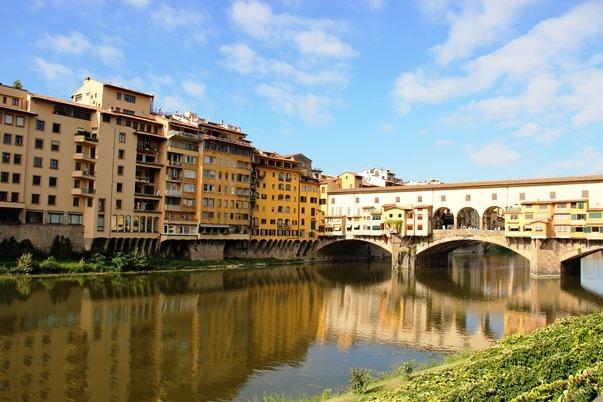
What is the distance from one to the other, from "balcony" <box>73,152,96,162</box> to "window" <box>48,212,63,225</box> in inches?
223

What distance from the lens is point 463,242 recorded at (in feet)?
210

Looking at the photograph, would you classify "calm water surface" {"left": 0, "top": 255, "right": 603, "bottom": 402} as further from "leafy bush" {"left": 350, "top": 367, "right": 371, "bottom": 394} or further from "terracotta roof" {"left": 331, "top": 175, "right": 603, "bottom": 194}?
"terracotta roof" {"left": 331, "top": 175, "right": 603, "bottom": 194}

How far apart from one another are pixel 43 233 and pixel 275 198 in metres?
30.7

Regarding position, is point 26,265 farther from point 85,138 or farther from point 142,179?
point 142,179

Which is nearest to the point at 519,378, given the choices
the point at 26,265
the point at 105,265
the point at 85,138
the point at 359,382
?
the point at 359,382

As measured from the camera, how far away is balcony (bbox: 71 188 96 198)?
51375 millimetres

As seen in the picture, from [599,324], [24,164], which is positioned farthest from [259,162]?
[599,324]

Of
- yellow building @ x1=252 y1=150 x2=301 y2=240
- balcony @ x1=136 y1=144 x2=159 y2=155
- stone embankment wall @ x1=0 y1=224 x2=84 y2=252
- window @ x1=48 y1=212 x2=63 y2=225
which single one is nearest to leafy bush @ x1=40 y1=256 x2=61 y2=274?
stone embankment wall @ x1=0 y1=224 x2=84 y2=252

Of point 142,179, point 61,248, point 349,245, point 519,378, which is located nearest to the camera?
point 519,378

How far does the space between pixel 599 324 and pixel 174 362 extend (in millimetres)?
15959

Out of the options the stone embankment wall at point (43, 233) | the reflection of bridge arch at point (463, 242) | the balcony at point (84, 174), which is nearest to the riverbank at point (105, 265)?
the stone embankment wall at point (43, 233)

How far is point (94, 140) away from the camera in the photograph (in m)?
52.3

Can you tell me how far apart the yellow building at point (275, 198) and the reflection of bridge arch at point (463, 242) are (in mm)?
18109

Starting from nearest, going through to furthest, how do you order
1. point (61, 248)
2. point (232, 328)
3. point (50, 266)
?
point (232, 328)
point (50, 266)
point (61, 248)
